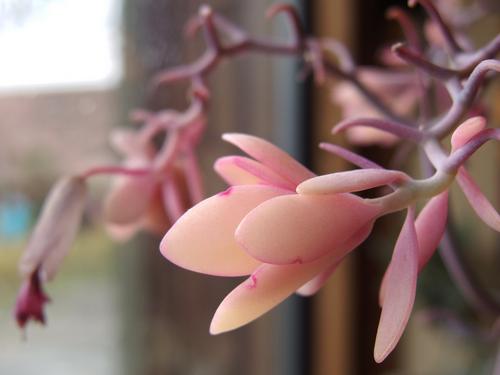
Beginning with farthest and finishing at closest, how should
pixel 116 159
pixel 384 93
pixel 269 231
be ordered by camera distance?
pixel 116 159 < pixel 384 93 < pixel 269 231

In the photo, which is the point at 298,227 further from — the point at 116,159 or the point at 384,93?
the point at 116,159

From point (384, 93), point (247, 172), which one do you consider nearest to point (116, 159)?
point (384, 93)

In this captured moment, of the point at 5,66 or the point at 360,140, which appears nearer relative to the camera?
the point at 360,140

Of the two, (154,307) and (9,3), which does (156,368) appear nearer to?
(154,307)

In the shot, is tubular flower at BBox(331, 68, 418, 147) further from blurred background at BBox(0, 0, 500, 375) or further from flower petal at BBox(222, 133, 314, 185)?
flower petal at BBox(222, 133, 314, 185)

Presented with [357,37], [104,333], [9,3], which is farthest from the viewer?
[357,37]

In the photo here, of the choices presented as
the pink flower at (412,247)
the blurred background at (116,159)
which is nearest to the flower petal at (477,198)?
the pink flower at (412,247)

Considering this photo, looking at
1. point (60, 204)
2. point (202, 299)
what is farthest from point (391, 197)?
point (202, 299)

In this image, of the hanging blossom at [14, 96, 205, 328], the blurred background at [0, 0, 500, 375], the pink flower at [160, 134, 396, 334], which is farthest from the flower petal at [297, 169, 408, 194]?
the blurred background at [0, 0, 500, 375]
